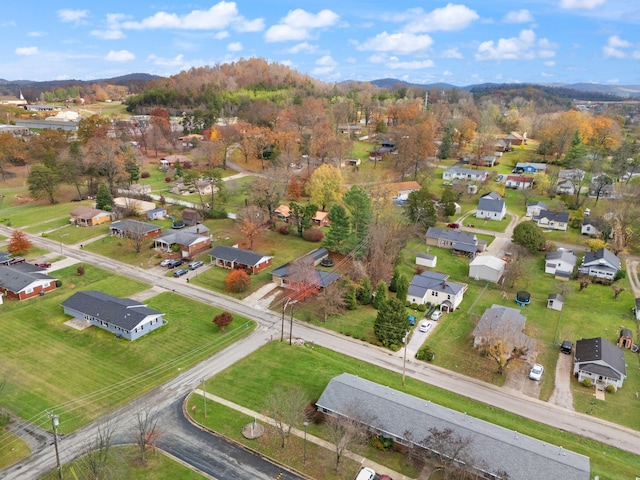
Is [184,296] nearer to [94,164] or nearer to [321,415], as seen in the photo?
[321,415]

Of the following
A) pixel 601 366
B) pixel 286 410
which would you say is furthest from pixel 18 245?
pixel 601 366

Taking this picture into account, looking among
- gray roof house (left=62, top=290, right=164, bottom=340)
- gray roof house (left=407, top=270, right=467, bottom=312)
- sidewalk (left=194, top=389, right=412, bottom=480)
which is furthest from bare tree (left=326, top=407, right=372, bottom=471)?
gray roof house (left=62, top=290, right=164, bottom=340)

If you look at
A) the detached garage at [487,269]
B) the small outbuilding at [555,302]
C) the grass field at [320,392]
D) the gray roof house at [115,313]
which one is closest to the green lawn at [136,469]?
the grass field at [320,392]

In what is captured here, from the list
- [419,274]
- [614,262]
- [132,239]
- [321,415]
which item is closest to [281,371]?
[321,415]

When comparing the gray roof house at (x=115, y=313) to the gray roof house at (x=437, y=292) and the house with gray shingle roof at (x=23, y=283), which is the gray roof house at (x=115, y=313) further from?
the gray roof house at (x=437, y=292)

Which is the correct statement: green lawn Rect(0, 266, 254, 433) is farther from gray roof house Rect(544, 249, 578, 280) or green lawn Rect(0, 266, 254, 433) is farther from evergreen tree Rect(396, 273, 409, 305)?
gray roof house Rect(544, 249, 578, 280)
